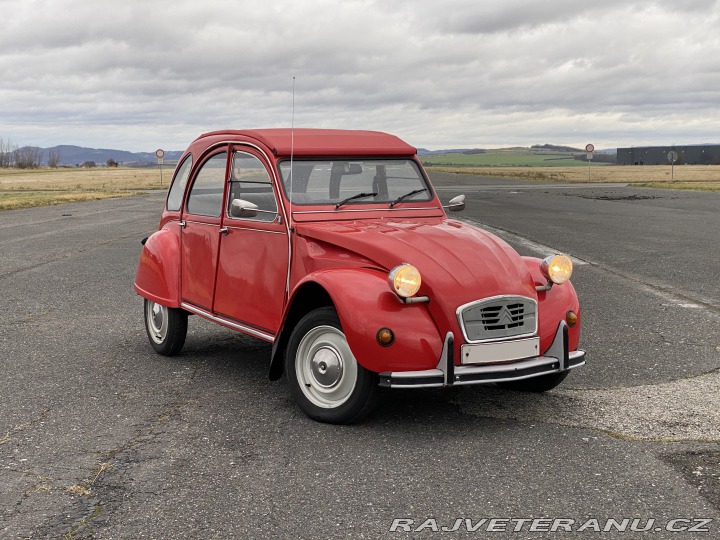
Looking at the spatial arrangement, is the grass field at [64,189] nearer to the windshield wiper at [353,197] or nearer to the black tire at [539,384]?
the windshield wiper at [353,197]

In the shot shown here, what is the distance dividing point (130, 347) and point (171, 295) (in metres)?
0.94

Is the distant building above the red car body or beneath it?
above

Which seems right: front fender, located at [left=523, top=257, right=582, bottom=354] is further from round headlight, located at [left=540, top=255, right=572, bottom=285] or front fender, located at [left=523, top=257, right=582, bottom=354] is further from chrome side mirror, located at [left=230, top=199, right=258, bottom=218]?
chrome side mirror, located at [left=230, top=199, right=258, bottom=218]

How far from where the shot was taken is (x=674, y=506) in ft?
12.2

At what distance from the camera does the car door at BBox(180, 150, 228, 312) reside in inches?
247

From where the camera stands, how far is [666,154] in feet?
440

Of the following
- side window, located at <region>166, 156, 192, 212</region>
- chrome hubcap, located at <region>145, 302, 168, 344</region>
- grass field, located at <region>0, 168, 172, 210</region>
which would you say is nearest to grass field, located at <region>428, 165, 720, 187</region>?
grass field, located at <region>0, 168, 172, 210</region>

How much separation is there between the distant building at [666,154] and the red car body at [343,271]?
129 metres

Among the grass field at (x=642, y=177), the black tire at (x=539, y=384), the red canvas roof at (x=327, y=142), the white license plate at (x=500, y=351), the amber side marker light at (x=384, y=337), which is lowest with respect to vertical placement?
the black tire at (x=539, y=384)

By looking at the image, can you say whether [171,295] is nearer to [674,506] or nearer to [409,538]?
[409,538]

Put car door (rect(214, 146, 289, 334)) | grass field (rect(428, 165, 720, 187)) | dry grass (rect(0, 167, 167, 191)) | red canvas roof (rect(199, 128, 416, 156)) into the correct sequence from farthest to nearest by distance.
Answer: dry grass (rect(0, 167, 167, 191)), grass field (rect(428, 165, 720, 187)), red canvas roof (rect(199, 128, 416, 156)), car door (rect(214, 146, 289, 334))

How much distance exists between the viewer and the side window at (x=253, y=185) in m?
5.80

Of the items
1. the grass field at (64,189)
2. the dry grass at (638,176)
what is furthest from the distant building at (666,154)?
the grass field at (64,189)

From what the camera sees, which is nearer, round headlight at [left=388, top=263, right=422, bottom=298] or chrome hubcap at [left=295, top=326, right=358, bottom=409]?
round headlight at [left=388, top=263, right=422, bottom=298]
